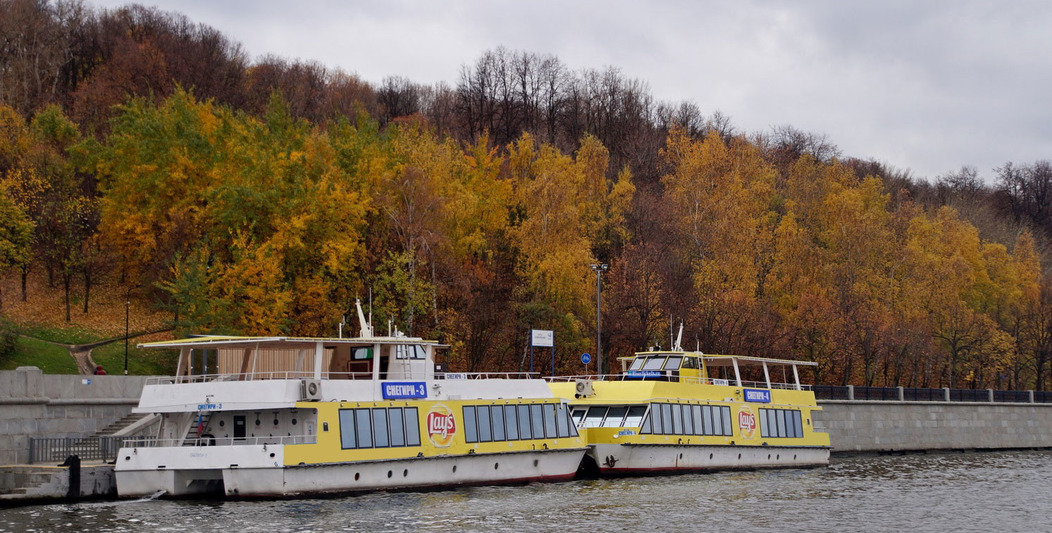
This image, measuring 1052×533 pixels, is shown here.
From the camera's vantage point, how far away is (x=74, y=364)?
4984 cm

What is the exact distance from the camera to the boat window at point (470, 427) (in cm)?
3416

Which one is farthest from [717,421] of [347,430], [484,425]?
[347,430]

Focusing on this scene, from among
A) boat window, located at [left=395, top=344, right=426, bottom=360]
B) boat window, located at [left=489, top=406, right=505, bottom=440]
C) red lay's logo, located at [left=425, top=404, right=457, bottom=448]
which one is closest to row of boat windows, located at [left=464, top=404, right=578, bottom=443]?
boat window, located at [left=489, top=406, right=505, bottom=440]

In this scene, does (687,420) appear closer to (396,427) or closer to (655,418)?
(655,418)

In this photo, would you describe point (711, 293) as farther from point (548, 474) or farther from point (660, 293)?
point (548, 474)

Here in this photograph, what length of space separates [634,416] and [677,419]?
1.87 m

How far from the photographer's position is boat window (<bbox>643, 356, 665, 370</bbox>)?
42.4 meters

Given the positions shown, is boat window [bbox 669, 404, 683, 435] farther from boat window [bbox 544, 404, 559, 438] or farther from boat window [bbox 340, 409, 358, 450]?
boat window [bbox 340, 409, 358, 450]

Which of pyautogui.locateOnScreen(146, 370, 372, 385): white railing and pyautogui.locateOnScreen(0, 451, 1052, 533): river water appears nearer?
pyautogui.locateOnScreen(0, 451, 1052, 533): river water

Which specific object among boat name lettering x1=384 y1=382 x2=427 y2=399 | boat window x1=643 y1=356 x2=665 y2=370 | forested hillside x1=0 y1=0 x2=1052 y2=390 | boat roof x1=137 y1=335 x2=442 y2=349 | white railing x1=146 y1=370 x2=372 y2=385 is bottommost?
boat name lettering x1=384 y1=382 x2=427 y2=399

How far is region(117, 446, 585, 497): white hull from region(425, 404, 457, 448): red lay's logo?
515 millimetres

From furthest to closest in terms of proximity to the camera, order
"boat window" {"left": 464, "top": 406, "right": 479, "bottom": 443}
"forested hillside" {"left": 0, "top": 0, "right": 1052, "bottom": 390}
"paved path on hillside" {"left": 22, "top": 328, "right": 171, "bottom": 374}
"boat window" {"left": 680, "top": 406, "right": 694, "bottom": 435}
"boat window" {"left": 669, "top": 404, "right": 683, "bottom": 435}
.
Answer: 1. "forested hillside" {"left": 0, "top": 0, "right": 1052, "bottom": 390}
2. "paved path on hillside" {"left": 22, "top": 328, "right": 171, "bottom": 374}
3. "boat window" {"left": 680, "top": 406, "right": 694, "bottom": 435}
4. "boat window" {"left": 669, "top": 404, "right": 683, "bottom": 435}
5. "boat window" {"left": 464, "top": 406, "right": 479, "bottom": 443}

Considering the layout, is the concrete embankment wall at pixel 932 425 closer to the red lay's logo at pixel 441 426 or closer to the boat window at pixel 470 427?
the boat window at pixel 470 427

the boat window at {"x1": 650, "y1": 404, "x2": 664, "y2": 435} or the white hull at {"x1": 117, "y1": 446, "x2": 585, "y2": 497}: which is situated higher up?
the boat window at {"x1": 650, "y1": 404, "x2": 664, "y2": 435}
